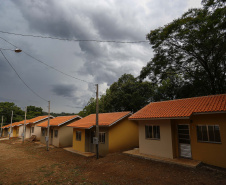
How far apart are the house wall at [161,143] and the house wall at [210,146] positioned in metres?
1.61

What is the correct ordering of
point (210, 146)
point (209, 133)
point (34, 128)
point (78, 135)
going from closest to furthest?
point (210, 146)
point (209, 133)
point (78, 135)
point (34, 128)

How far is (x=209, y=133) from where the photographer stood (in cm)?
959

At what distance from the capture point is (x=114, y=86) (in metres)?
34.1

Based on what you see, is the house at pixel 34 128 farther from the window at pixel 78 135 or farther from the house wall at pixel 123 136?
the house wall at pixel 123 136

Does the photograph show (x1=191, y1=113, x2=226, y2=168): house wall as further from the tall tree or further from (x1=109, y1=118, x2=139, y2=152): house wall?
the tall tree

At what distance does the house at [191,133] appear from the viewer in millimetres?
9180

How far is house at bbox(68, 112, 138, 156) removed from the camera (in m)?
14.9

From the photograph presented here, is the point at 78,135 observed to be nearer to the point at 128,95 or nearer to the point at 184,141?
the point at 184,141

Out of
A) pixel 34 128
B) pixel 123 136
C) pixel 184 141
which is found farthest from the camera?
pixel 34 128

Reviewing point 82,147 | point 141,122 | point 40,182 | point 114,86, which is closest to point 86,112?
point 114,86

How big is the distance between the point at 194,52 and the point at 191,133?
38.5ft

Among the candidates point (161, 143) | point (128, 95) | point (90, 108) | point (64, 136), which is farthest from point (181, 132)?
point (90, 108)

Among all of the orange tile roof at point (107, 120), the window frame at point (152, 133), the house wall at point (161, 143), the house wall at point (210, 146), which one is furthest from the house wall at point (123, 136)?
the house wall at point (210, 146)

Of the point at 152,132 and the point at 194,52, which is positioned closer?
the point at 152,132
